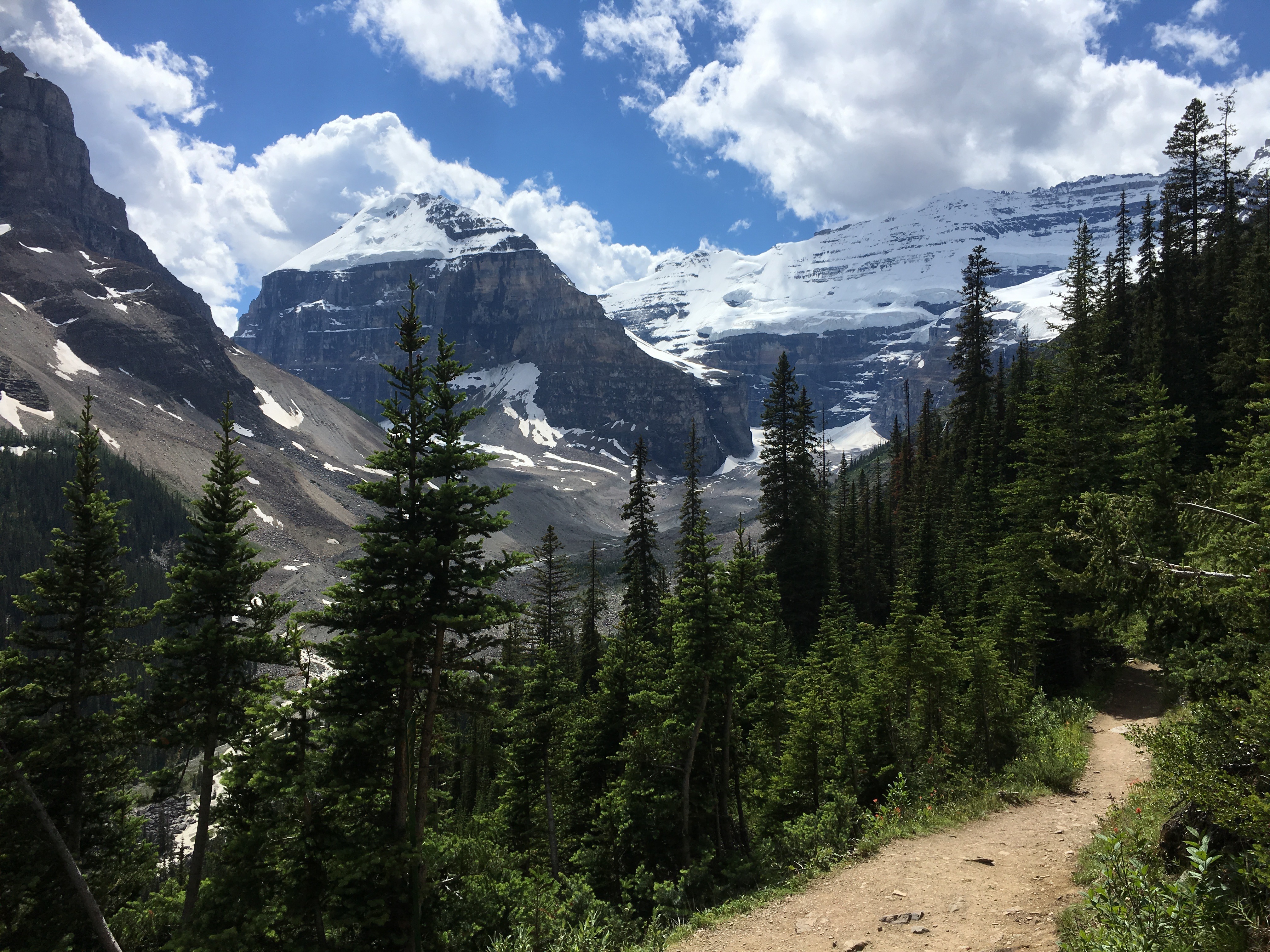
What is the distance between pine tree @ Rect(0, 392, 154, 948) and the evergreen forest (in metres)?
0.07

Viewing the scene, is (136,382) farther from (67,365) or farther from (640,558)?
(640,558)

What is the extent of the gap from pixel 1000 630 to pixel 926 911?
48.7 ft

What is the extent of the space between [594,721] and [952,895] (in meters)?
15.4

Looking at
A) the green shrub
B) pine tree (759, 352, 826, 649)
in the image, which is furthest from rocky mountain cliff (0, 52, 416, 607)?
the green shrub

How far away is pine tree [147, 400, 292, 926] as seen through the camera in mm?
15547

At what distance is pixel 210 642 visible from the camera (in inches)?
614

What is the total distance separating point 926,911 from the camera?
9.23 meters

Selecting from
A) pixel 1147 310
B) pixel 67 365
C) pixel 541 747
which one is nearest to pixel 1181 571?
pixel 541 747

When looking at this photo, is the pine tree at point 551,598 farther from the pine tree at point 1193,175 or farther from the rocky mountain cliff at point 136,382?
the rocky mountain cliff at point 136,382

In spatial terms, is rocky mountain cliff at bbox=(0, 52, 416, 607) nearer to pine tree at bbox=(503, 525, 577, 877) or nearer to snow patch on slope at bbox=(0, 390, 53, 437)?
snow patch on slope at bbox=(0, 390, 53, 437)

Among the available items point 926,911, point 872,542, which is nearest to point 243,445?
point 872,542

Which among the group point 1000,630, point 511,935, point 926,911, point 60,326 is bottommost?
point 511,935

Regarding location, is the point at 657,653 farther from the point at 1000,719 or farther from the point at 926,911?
the point at 926,911

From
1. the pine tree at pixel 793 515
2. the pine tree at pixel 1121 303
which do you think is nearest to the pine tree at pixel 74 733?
the pine tree at pixel 793 515
